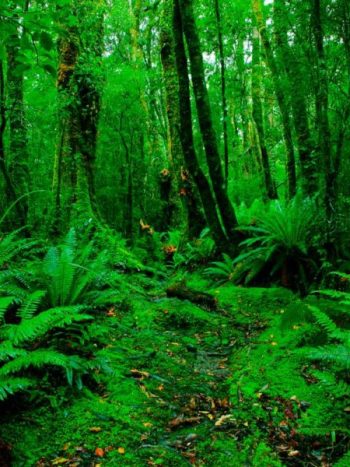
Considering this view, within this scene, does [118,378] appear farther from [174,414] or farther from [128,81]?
[128,81]

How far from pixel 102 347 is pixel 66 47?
22.7 feet

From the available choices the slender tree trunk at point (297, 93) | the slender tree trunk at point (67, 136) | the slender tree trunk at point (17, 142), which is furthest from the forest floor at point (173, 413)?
the slender tree trunk at point (17, 142)

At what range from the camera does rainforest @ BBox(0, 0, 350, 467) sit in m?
2.39

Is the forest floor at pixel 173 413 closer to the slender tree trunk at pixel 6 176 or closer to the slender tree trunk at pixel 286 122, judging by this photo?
the slender tree trunk at pixel 6 176

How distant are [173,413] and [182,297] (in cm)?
264

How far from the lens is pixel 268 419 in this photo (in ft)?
8.61

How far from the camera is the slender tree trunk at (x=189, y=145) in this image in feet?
21.6

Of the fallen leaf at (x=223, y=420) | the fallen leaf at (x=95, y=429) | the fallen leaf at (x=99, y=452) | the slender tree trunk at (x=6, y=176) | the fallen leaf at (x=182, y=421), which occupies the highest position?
the slender tree trunk at (x=6, y=176)

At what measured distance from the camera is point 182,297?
5348mm

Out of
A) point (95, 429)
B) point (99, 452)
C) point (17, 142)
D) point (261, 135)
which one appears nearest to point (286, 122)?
point (261, 135)

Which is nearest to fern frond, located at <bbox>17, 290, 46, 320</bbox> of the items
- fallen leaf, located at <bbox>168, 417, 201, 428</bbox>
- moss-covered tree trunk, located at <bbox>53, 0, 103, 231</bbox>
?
fallen leaf, located at <bbox>168, 417, 201, 428</bbox>

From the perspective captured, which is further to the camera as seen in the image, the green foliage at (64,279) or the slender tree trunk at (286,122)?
the slender tree trunk at (286,122)

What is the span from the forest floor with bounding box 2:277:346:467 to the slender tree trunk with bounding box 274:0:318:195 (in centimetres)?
341

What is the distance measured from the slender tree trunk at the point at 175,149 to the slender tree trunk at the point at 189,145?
1306 mm
